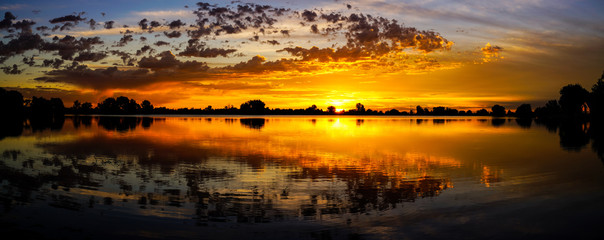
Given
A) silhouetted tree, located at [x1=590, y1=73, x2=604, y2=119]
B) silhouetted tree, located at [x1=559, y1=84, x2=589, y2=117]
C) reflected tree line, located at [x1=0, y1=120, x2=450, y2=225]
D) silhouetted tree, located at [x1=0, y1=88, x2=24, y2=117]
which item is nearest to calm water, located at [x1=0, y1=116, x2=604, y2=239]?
reflected tree line, located at [x1=0, y1=120, x2=450, y2=225]

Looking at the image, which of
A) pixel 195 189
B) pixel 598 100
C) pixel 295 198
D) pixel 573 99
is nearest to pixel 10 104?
pixel 195 189

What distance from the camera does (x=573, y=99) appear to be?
157 metres

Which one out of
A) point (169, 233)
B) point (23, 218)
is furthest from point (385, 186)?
point (23, 218)

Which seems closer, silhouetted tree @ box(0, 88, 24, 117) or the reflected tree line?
the reflected tree line

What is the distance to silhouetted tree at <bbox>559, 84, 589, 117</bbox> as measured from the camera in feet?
499

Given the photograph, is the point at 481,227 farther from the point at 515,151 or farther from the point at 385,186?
the point at 515,151

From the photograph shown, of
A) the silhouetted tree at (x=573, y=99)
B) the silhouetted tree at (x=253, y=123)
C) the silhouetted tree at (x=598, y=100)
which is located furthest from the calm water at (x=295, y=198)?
the silhouetted tree at (x=573, y=99)

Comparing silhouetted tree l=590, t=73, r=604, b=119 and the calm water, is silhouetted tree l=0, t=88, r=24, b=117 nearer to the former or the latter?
the calm water

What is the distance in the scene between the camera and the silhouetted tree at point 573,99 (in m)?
152

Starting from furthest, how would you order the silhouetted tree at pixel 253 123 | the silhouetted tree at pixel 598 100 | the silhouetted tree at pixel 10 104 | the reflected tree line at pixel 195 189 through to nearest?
the silhouetted tree at pixel 10 104 → the silhouetted tree at pixel 598 100 → the silhouetted tree at pixel 253 123 → the reflected tree line at pixel 195 189

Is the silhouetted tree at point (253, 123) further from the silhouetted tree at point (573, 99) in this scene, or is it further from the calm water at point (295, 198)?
the silhouetted tree at point (573, 99)

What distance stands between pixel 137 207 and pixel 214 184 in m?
4.34

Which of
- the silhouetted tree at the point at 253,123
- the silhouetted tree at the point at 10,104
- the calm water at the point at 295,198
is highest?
the silhouetted tree at the point at 10,104

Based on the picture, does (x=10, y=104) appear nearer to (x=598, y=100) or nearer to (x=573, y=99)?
(x=598, y=100)
